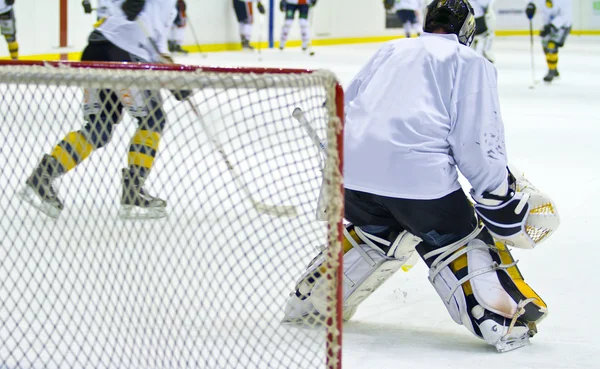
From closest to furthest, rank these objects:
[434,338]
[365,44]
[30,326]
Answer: [30,326] < [434,338] < [365,44]

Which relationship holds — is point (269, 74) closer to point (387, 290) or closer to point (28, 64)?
point (28, 64)

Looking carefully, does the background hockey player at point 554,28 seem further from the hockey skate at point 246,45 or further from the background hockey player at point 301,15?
the hockey skate at point 246,45

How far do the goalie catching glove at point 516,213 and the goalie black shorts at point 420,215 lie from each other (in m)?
0.04

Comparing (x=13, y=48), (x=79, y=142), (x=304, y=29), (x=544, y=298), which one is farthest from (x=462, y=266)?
(x=304, y=29)

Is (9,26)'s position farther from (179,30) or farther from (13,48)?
(179,30)

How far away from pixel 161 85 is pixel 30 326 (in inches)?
28.9

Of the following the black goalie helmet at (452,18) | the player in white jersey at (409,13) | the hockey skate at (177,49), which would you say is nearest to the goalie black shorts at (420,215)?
the black goalie helmet at (452,18)

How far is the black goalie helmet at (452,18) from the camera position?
A: 2.10 metres

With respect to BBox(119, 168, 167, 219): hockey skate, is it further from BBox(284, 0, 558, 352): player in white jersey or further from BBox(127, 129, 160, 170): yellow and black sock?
BBox(284, 0, 558, 352): player in white jersey

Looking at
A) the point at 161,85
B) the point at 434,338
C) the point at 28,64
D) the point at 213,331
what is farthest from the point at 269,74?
the point at 434,338

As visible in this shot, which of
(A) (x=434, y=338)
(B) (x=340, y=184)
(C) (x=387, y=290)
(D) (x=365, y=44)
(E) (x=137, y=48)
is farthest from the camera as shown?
(D) (x=365, y=44)

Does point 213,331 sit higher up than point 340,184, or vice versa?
point 340,184

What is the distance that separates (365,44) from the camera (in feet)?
51.8

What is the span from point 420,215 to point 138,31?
1641 millimetres
